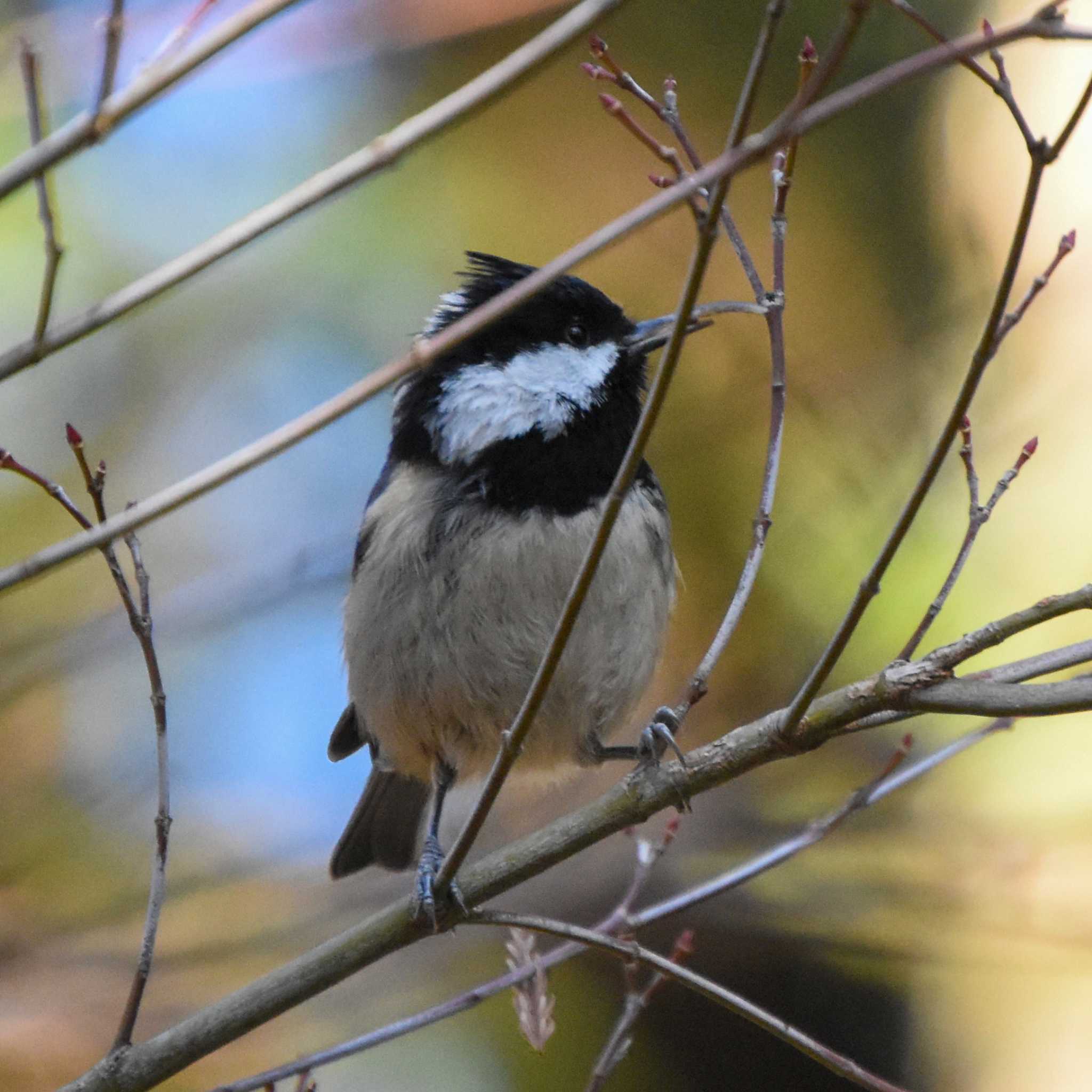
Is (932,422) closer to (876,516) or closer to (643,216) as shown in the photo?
(876,516)

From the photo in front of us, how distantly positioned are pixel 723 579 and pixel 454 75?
2577 mm

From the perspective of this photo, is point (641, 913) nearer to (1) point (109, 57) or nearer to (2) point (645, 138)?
(2) point (645, 138)

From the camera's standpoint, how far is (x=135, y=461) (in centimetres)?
554

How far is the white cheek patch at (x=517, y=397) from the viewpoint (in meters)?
3.27

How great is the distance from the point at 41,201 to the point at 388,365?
1.98 feet

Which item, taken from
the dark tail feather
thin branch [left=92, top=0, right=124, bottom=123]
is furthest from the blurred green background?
thin branch [left=92, top=0, right=124, bottom=123]

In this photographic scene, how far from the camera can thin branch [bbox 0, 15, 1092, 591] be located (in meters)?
1.37

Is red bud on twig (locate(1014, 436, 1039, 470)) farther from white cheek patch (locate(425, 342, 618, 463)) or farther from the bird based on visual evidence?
white cheek patch (locate(425, 342, 618, 463))

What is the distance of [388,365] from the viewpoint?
4.76 ft

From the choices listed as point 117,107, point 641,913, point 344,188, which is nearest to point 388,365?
point 344,188

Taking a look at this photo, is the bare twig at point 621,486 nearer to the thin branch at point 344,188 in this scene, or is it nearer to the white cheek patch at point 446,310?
the thin branch at point 344,188

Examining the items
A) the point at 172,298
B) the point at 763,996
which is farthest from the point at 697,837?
the point at 172,298

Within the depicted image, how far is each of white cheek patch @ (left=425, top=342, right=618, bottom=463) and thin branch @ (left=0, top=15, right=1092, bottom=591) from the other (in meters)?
1.81

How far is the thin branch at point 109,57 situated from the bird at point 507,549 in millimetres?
1651
